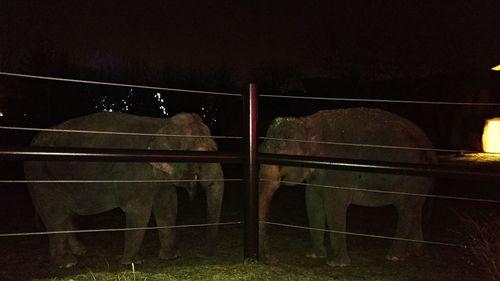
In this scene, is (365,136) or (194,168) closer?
(194,168)

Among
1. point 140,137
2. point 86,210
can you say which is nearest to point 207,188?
point 140,137

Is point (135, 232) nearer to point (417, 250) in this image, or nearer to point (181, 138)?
point (181, 138)

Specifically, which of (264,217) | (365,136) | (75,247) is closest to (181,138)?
(264,217)

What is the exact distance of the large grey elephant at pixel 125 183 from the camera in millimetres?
5645

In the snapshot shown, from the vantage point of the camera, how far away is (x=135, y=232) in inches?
216

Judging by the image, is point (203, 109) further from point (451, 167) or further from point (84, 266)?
point (451, 167)

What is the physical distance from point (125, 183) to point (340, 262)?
2472 mm

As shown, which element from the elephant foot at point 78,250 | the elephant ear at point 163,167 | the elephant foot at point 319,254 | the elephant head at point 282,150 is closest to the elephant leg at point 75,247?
the elephant foot at point 78,250

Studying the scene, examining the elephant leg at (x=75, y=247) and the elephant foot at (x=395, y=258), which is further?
the elephant leg at (x=75, y=247)

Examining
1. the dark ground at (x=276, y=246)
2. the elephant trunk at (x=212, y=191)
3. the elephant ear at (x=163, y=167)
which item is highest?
the elephant ear at (x=163, y=167)

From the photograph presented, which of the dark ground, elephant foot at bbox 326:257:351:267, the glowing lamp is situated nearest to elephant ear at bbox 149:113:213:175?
the dark ground

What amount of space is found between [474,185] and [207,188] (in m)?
9.41

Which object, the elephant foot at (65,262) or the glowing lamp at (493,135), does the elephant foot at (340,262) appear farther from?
the glowing lamp at (493,135)

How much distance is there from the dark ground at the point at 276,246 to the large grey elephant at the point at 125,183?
301 mm
